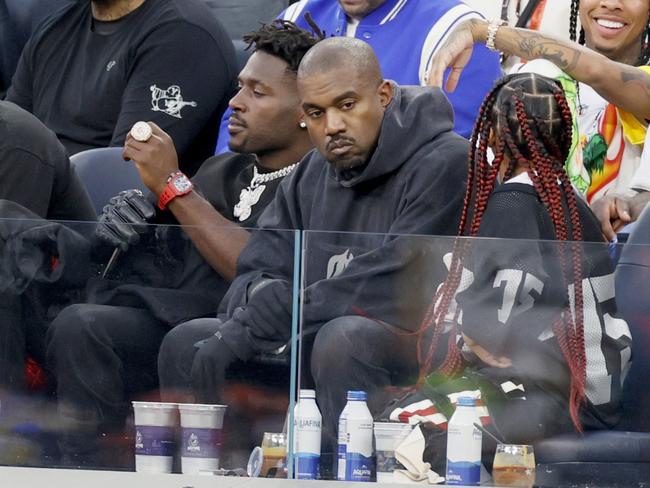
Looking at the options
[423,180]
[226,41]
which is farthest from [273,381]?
[226,41]

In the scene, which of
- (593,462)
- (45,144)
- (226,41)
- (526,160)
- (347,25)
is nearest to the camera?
(593,462)

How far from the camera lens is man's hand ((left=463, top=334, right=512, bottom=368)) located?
372 centimetres

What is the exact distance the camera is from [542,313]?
12.2ft

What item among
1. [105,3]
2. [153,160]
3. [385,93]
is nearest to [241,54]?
[105,3]

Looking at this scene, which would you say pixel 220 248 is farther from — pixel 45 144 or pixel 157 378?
pixel 45 144

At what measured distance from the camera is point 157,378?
3887 mm

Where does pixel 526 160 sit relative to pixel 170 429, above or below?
above

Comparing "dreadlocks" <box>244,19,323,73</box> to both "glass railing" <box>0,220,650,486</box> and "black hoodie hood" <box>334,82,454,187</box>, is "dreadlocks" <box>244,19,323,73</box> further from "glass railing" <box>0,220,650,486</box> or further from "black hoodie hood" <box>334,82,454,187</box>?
"glass railing" <box>0,220,650,486</box>

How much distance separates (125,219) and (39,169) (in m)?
0.40

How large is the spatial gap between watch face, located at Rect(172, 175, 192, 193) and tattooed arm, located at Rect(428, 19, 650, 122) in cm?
83

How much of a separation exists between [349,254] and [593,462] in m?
0.76

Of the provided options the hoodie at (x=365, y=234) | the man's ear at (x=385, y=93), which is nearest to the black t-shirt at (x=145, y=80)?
the hoodie at (x=365, y=234)

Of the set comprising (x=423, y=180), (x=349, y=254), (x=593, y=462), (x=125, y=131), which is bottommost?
(x=593, y=462)

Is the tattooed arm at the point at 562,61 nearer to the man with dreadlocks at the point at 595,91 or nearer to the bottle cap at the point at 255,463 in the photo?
the man with dreadlocks at the point at 595,91
